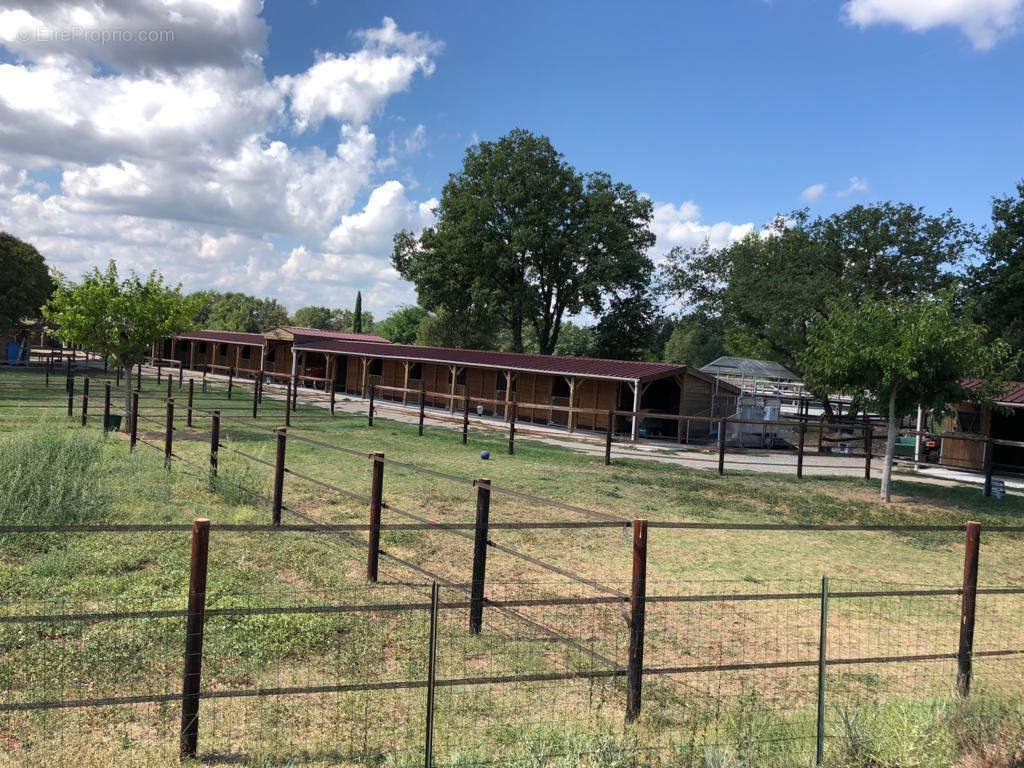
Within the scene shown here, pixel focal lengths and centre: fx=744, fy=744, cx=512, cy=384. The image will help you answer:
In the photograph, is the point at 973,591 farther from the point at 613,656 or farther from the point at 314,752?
the point at 314,752

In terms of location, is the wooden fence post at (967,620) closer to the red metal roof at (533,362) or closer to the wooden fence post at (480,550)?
the wooden fence post at (480,550)

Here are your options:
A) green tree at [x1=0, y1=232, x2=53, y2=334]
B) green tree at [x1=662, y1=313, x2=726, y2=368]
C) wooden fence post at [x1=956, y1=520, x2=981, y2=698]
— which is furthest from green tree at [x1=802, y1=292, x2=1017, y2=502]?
green tree at [x1=662, y1=313, x2=726, y2=368]

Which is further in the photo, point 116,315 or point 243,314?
point 243,314

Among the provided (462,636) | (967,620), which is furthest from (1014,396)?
(462,636)

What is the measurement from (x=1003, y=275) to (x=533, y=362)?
19655 millimetres

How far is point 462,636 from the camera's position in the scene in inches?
240

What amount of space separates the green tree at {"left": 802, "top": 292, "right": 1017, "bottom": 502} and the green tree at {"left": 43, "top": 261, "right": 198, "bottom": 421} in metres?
16.6

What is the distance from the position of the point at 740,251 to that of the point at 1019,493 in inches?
1008

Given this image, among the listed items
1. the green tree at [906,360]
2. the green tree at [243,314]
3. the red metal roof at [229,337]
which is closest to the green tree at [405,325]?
the green tree at [243,314]

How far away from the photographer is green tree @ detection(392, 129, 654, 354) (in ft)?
157

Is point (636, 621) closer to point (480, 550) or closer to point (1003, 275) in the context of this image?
point (480, 550)

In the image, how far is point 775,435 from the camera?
3028 centimetres

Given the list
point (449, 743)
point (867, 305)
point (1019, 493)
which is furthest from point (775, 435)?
point (449, 743)

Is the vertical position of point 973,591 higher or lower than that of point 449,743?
higher
